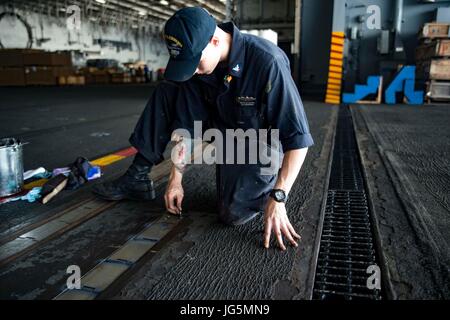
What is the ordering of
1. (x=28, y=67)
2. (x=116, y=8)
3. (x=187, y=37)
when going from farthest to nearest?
(x=116, y=8) → (x=28, y=67) → (x=187, y=37)

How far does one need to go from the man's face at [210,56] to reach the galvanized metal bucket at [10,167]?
135 cm

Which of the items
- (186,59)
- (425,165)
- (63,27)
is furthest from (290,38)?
(63,27)

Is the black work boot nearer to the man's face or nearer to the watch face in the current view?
the man's face

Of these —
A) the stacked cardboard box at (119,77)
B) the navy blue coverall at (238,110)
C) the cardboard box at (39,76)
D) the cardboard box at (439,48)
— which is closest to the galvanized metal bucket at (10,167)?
the navy blue coverall at (238,110)

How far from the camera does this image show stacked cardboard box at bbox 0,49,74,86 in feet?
48.0

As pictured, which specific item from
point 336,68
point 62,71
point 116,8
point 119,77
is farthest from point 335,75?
point 116,8

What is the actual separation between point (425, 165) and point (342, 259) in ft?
5.65

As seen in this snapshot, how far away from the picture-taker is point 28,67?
1489 centimetres

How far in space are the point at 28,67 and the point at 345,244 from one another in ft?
53.4

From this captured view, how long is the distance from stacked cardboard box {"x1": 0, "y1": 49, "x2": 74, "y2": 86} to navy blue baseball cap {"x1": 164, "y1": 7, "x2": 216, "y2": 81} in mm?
15485

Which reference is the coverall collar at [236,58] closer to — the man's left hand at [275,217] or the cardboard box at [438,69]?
the man's left hand at [275,217]

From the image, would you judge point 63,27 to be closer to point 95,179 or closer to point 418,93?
point 418,93

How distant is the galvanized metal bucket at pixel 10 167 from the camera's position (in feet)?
6.96

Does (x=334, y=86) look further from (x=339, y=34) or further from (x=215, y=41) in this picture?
(x=215, y=41)
